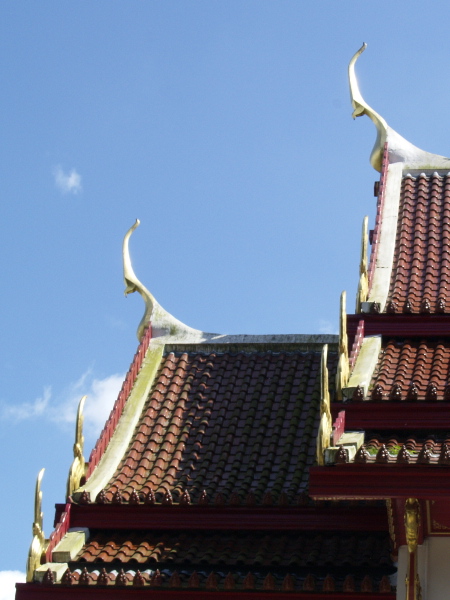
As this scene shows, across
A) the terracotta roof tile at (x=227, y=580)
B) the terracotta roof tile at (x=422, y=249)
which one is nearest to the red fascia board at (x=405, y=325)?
the terracotta roof tile at (x=422, y=249)

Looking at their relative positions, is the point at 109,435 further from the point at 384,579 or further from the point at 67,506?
the point at 384,579

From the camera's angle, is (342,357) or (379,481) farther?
(342,357)

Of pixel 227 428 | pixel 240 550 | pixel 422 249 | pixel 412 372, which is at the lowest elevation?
pixel 240 550

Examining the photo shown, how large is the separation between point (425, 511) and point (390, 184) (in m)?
6.06

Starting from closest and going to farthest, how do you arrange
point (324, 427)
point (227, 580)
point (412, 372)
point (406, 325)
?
point (324, 427) < point (227, 580) < point (412, 372) < point (406, 325)

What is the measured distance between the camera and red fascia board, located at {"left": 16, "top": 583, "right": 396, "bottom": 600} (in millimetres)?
12320

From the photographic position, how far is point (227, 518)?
13.7 meters

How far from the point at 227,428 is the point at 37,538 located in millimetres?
2822

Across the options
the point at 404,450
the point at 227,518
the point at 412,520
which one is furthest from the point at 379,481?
the point at 227,518

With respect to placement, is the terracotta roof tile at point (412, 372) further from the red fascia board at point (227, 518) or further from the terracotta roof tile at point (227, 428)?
the terracotta roof tile at point (227, 428)

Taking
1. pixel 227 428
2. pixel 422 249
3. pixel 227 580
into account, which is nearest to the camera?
pixel 227 580

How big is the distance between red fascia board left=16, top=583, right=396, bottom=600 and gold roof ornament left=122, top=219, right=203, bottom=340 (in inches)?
197

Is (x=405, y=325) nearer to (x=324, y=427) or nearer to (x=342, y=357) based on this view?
(x=342, y=357)

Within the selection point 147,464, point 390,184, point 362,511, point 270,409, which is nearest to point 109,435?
point 147,464
